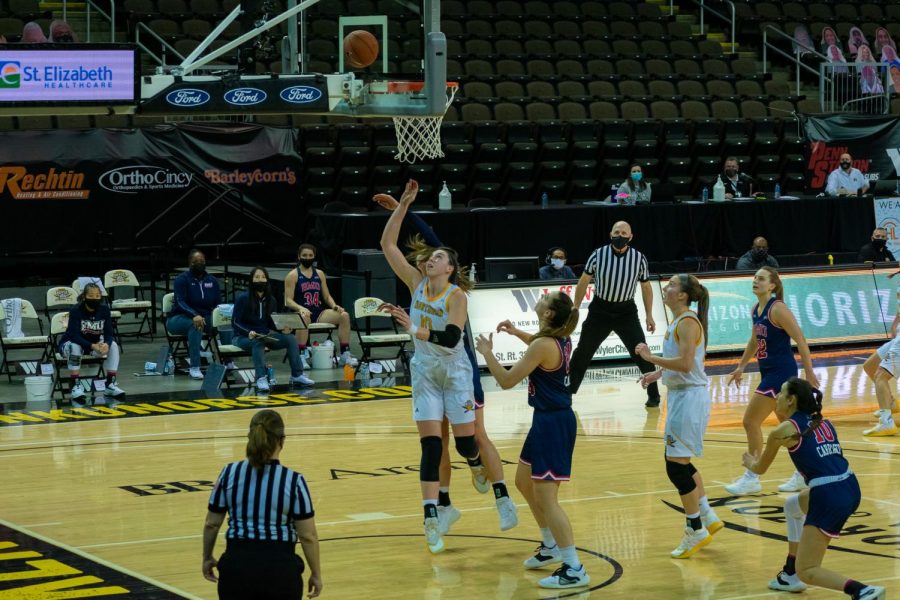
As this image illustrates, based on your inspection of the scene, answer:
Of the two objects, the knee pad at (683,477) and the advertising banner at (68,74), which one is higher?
the advertising banner at (68,74)

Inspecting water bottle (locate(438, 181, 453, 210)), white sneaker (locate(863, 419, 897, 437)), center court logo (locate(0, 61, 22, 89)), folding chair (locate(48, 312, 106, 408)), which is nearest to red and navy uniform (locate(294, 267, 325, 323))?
folding chair (locate(48, 312, 106, 408))

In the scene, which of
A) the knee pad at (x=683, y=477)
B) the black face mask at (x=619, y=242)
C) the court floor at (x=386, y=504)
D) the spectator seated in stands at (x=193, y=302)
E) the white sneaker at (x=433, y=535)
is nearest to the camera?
the court floor at (x=386, y=504)

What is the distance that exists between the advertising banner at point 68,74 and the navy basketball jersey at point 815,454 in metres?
7.87

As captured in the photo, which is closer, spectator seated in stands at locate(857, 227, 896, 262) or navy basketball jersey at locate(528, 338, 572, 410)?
navy basketball jersey at locate(528, 338, 572, 410)

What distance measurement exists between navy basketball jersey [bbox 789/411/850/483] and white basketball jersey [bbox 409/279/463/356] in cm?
222

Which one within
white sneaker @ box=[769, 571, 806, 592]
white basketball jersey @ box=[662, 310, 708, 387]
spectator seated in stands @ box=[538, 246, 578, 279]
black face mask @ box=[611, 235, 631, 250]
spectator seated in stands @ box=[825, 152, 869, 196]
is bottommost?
white sneaker @ box=[769, 571, 806, 592]

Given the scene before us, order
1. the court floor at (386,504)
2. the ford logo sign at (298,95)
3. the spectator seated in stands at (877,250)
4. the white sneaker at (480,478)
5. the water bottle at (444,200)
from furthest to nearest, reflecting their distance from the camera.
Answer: the water bottle at (444,200)
the spectator seated in stands at (877,250)
the ford logo sign at (298,95)
the white sneaker at (480,478)
the court floor at (386,504)

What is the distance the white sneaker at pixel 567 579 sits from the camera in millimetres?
8031

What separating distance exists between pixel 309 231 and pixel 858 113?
11.1 m

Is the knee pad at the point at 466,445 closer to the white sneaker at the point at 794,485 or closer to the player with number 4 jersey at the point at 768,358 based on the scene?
the player with number 4 jersey at the point at 768,358

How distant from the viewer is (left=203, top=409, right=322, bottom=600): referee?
5852 mm

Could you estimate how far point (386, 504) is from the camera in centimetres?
1037

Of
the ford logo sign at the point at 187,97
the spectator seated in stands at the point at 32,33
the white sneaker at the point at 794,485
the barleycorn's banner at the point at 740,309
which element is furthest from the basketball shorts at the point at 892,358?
the spectator seated in stands at the point at 32,33

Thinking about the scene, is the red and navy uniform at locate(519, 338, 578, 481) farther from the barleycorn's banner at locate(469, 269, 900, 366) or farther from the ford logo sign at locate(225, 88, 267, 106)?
the barleycorn's banner at locate(469, 269, 900, 366)
